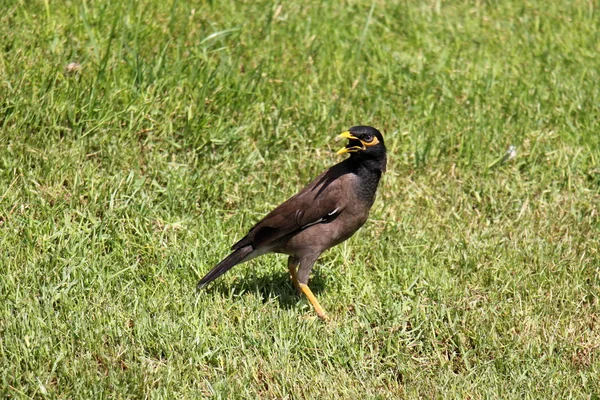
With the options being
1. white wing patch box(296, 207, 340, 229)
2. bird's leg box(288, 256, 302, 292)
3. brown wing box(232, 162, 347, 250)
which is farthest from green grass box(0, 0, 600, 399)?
white wing patch box(296, 207, 340, 229)

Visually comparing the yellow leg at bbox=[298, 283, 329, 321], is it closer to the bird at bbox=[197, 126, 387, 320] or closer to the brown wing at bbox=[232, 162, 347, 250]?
the bird at bbox=[197, 126, 387, 320]

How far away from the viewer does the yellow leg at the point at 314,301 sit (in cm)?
575

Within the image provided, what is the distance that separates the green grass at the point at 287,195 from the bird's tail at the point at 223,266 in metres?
0.11

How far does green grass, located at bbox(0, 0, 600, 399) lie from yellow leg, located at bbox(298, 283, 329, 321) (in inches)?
2.6

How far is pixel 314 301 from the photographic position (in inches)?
230

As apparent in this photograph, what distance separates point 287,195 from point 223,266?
1.24 metres

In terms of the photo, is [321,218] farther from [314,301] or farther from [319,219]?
[314,301]

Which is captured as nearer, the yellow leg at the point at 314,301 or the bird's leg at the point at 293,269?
the yellow leg at the point at 314,301

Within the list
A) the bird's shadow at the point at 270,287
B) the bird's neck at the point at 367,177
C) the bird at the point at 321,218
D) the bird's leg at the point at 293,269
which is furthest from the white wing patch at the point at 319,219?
the bird's shadow at the point at 270,287

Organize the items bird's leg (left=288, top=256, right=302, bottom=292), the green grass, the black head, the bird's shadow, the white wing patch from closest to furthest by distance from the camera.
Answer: the green grass
the black head
the white wing patch
the bird's shadow
bird's leg (left=288, top=256, right=302, bottom=292)

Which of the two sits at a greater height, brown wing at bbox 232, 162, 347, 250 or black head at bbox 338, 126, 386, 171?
black head at bbox 338, 126, 386, 171

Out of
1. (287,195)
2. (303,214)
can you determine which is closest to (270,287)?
(303,214)

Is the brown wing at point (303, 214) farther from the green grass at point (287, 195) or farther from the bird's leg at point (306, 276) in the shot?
the green grass at point (287, 195)

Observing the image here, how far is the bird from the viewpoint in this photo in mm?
5789
